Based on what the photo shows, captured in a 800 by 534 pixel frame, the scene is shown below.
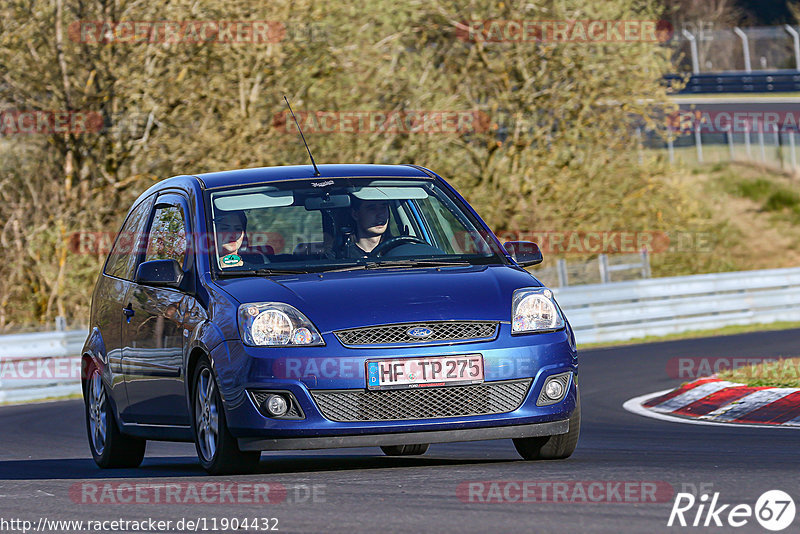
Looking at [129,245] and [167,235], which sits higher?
[167,235]

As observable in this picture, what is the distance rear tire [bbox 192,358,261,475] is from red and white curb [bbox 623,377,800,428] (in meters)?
4.02

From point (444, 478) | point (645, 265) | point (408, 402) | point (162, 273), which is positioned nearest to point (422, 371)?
point (408, 402)

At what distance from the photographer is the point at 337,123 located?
85.1ft

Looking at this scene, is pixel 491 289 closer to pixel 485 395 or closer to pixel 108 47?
pixel 485 395

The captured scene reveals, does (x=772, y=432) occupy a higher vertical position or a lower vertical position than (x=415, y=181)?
lower

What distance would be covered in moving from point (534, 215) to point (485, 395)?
843 inches

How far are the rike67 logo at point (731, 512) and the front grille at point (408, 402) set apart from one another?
144 cm

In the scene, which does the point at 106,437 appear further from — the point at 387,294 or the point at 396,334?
the point at 396,334

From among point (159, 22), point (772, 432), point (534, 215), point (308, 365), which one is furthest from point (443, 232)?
point (534, 215)

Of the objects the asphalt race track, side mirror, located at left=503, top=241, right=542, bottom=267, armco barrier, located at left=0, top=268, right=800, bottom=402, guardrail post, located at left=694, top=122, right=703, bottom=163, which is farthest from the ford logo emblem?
guardrail post, located at left=694, top=122, right=703, bottom=163

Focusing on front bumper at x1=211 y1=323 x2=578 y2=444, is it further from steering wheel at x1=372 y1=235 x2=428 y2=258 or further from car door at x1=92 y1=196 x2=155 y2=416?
car door at x1=92 y1=196 x2=155 y2=416

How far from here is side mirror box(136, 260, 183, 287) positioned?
7848mm

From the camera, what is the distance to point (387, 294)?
711cm

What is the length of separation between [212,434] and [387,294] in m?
1.16
